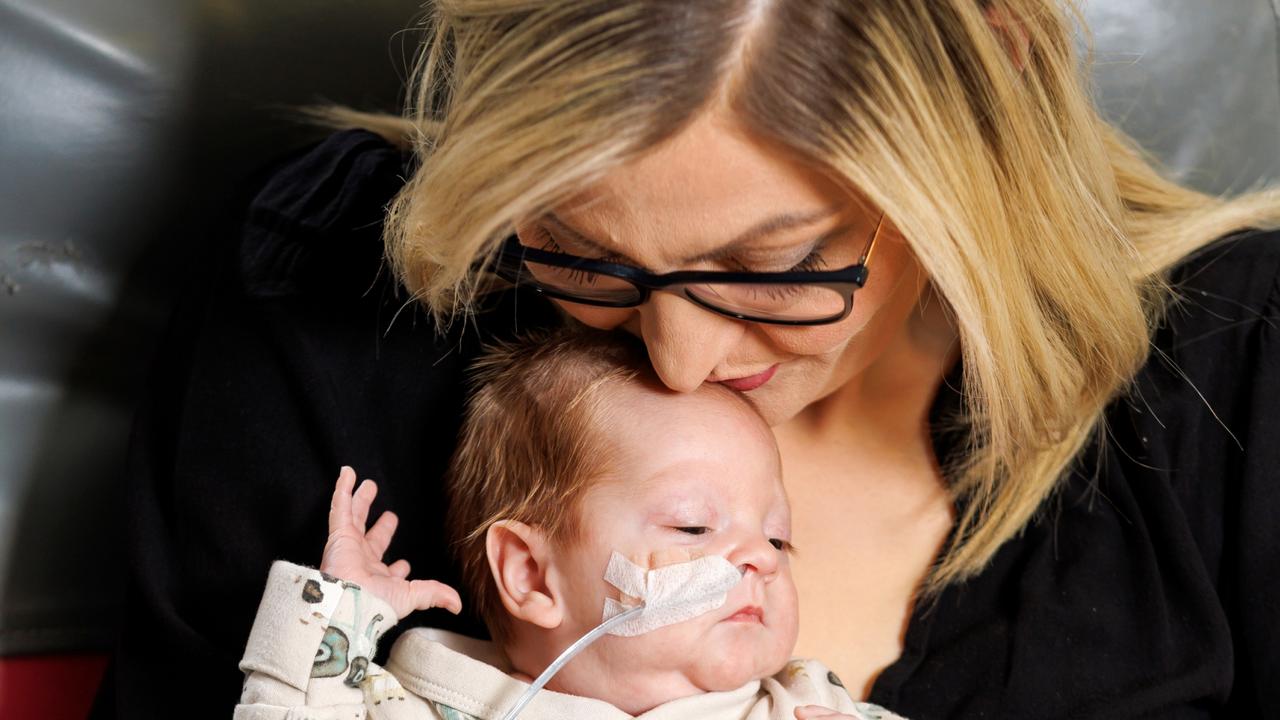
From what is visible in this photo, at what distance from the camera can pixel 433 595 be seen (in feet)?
5.09

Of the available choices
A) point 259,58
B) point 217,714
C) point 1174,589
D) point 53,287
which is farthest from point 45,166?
point 1174,589

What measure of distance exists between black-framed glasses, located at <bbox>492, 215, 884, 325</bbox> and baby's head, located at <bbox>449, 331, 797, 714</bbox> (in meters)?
0.18

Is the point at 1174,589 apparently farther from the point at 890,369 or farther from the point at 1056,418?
the point at 890,369

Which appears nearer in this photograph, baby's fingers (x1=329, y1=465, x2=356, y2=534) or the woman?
the woman

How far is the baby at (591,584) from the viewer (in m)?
1.45

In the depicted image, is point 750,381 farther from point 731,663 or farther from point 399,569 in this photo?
point 399,569

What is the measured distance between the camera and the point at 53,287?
6.17 feet

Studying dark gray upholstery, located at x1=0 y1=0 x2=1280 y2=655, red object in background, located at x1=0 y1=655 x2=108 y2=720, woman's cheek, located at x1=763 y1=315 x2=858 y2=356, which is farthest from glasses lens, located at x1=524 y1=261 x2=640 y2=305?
red object in background, located at x1=0 y1=655 x2=108 y2=720

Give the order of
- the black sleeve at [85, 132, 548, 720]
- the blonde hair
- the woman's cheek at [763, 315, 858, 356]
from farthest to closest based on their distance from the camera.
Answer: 1. the black sleeve at [85, 132, 548, 720]
2. the woman's cheek at [763, 315, 858, 356]
3. the blonde hair

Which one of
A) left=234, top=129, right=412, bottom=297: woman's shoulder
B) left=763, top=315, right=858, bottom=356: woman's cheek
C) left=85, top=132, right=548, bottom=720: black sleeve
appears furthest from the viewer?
left=234, top=129, right=412, bottom=297: woman's shoulder

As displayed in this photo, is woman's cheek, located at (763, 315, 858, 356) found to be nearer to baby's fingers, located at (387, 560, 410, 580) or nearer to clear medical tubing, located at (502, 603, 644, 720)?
clear medical tubing, located at (502, 603, 644, 720)

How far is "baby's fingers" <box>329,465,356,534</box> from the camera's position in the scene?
1580 mm

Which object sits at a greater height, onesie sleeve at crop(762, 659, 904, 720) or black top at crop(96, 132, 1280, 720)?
black top at crop(96, 132, 1280, 720)

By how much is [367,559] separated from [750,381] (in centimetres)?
51
